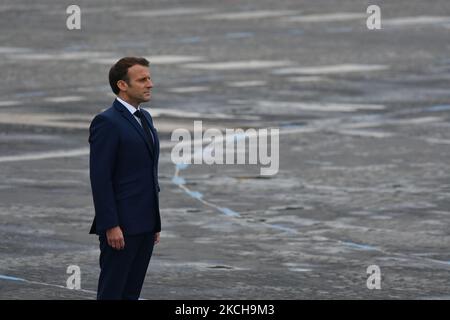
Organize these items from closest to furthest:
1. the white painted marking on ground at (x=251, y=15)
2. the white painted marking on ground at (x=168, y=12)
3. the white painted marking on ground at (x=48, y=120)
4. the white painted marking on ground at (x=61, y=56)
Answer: the white painted marking on ground at (x=48, y=120), the white painted marking on ground at (x=61, y=56), the white painted marking on ground at (x=251, y=15), the white painted marking on ground at (x=168, y=12)

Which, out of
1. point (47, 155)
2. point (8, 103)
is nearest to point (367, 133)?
point (47, 155)

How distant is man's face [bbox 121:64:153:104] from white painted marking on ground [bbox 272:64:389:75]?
20021mm

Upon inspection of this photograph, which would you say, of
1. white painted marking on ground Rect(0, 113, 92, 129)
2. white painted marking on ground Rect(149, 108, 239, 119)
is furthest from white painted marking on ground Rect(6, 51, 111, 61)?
white painted marking on ground Rect(0, 113, 92, 129)

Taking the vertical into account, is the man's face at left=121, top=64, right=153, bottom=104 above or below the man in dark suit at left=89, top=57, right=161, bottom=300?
above

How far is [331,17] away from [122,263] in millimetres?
30587

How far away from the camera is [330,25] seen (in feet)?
132

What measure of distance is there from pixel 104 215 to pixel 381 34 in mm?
26973

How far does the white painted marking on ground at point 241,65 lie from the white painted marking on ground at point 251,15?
815cm

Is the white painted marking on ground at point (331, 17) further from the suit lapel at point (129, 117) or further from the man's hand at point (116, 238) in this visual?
the man's hand at point (116, 238)

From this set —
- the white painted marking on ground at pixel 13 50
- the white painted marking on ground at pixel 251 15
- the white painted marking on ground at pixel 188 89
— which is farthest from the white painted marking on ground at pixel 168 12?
the white painted marking on ground at pixel 188 89

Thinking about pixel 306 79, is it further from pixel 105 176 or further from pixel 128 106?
pixel 105 176

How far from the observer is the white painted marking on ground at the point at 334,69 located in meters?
32.4

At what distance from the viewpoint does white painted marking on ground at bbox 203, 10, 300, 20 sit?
138 feet

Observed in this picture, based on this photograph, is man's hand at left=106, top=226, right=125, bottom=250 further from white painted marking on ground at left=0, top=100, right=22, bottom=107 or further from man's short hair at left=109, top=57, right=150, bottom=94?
white painted marking on ground at left=0, top=100, right=22, bottom=107
